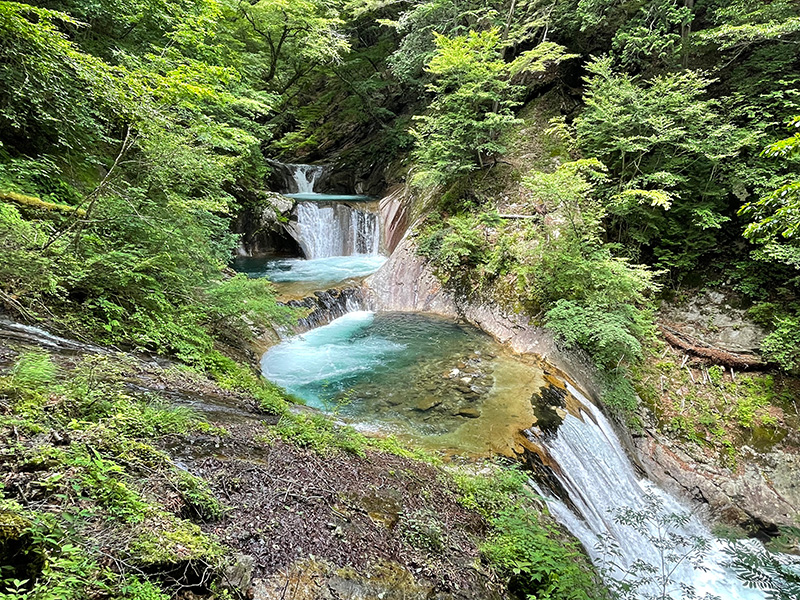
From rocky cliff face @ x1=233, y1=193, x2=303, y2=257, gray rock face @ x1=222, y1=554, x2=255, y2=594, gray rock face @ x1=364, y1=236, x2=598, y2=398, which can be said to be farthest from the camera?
rocky cliff face @ x1=233, y1=193, x2=303, y2=257

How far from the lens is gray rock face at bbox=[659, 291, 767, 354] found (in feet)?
26.8

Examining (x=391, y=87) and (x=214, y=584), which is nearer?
(x=214, y=584)

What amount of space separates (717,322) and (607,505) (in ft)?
19.6

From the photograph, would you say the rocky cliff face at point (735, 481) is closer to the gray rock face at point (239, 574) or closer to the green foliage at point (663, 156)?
the green foliage at point (663, 156)

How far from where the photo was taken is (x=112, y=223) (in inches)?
176

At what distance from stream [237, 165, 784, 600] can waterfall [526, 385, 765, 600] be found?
0.02 metres

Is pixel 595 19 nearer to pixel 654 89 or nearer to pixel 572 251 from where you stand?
pixel 654 89

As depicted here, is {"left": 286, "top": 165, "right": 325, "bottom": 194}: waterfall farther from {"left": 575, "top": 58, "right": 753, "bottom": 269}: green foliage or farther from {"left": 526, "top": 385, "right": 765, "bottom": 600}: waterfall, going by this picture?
{"left": 526, "top": 385, "right": 765, "bottom": 600}: waterfall

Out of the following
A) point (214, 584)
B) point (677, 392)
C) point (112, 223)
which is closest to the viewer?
point (214, 584)

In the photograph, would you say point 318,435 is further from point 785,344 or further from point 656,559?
point 785,344

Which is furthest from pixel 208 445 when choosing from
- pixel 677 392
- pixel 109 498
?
pixel 677 392

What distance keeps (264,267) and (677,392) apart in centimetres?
1162

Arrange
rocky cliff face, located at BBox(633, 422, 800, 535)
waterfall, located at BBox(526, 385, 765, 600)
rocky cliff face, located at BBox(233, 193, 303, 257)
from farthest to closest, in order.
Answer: rocky cliff face, located at BBox(233, 193, 303, 257), rocky cliff face, located at BBox(633, 422, 800, 535), waterfall, located at BBox(526, 385, 765, 600)

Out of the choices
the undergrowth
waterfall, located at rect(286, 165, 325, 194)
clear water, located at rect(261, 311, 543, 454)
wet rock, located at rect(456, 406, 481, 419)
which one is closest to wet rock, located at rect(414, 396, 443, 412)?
clear water, located at rect(261, 311, 543, 454)
